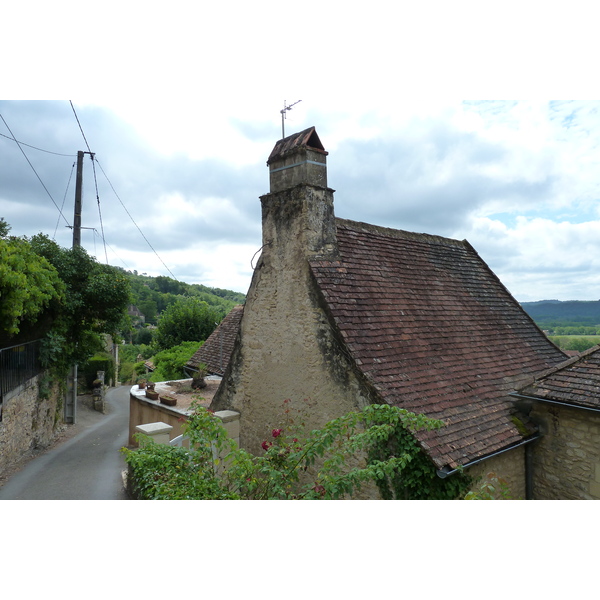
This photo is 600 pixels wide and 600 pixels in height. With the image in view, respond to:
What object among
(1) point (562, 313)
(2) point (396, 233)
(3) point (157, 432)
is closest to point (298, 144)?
(2) point (396, 233)

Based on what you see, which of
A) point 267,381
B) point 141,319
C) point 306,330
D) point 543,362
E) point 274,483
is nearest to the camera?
point 274,483

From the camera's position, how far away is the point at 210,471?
419cm

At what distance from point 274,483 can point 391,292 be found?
432 centimetres

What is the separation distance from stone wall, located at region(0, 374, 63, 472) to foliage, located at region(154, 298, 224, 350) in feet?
32.2

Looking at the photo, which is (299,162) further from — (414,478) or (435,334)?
(414,478)

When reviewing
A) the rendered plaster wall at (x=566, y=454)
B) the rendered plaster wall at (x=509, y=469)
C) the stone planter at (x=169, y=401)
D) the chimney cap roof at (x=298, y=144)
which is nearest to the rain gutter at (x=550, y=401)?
the rendered plaster wall at (x=566, y=454)

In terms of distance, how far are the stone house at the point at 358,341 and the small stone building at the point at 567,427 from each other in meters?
0.26

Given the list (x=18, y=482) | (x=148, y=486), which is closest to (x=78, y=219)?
(x=18, y=482)

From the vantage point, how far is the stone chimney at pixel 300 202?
6.78 metres

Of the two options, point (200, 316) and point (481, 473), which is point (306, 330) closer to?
point (481, 473)

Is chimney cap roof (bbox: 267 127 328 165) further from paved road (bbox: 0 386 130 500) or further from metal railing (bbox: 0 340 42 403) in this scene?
metal railing (bbox: 0 340 42 403)

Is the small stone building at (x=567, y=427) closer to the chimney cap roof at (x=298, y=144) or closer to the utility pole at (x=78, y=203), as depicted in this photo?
the chimney cap roof at (x=298, y=144)

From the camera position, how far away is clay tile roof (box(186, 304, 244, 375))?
13000 mm

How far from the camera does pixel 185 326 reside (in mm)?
24734
